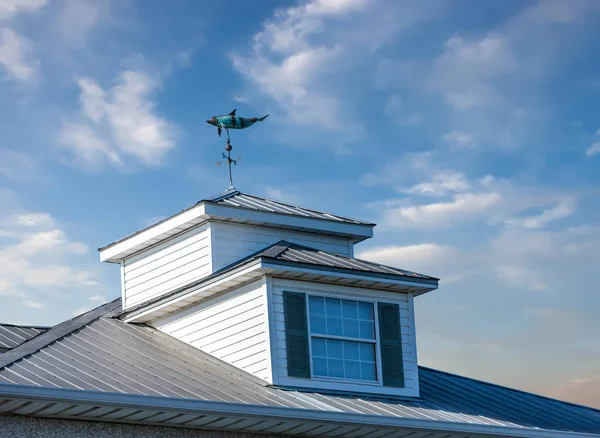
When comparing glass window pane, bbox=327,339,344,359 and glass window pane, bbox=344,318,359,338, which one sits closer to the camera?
glass window pane, bbox=327,339,344,359

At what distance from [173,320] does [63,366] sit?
144 inches

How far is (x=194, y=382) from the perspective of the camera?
46.6 ft

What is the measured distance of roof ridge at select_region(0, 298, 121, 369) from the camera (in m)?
14.0

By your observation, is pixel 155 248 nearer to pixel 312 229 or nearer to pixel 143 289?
pixel 143 289

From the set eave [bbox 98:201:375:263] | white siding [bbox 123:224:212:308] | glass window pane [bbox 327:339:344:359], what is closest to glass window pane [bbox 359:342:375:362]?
glass window pane [bbox 327:339:344:359]

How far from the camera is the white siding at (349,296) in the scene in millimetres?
15531

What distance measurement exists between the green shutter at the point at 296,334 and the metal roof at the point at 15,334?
13.9ft

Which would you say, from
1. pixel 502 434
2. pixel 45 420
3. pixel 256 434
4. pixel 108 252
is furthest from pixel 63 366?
pixel 502 434

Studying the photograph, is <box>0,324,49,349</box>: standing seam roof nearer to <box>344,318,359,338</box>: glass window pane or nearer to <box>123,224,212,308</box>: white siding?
<box>123,224,212,308</box>: white siding

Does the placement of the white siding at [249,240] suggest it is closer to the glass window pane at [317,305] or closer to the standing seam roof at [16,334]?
the glass window pane at [317,305]

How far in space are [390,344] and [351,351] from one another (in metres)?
0.76

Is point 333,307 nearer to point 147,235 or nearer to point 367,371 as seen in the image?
point 367,371

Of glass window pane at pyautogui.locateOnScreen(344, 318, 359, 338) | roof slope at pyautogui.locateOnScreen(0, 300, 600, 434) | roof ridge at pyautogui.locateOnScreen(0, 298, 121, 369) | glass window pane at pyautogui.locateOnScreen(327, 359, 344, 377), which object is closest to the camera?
roof slope at pyautogui.locateOnScreen(0, 300, 600, 434)

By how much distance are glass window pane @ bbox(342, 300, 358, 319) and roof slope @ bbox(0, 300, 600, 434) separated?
4.36 feet
